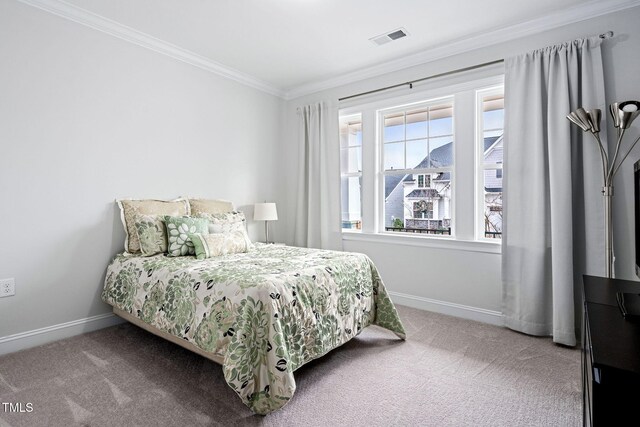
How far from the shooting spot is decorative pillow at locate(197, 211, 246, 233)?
2998mm

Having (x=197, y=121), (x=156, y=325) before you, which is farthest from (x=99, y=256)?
(x=197, y=121)

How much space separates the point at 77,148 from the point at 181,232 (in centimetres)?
109

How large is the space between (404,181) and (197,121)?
7.77 ft

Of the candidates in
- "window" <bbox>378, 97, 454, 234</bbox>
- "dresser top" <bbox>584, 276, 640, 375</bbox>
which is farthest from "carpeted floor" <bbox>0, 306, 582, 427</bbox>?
"window" <bbox>378, 97, 454, 234</bbox>

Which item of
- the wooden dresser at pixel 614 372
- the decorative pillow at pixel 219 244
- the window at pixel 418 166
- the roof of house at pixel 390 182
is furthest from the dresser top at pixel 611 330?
the decorative pillow at pixel 219 244

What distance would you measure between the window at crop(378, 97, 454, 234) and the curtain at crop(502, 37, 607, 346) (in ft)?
2.07

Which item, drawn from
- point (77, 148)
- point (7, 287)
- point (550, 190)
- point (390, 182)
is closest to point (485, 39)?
point (550, 190)

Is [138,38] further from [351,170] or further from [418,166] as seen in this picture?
[418,166]

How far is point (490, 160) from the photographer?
3.18m

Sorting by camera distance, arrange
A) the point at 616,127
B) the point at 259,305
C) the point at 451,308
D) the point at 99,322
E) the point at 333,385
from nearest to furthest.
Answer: the point at 259,305 < the point at 333,385 < the point at 616,127 < the point at 99,322 < the point at 451,308

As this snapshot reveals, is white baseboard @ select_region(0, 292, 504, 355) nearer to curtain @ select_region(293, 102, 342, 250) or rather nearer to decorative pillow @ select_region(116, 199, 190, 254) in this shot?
decorative pillow @ select_region(116, 199, 190, 254)

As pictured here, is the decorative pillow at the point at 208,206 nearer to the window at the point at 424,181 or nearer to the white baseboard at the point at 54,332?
the white baseboard at the point at 54,332

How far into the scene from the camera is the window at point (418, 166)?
3459mm

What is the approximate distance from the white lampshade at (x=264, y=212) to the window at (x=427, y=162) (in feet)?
2.96
